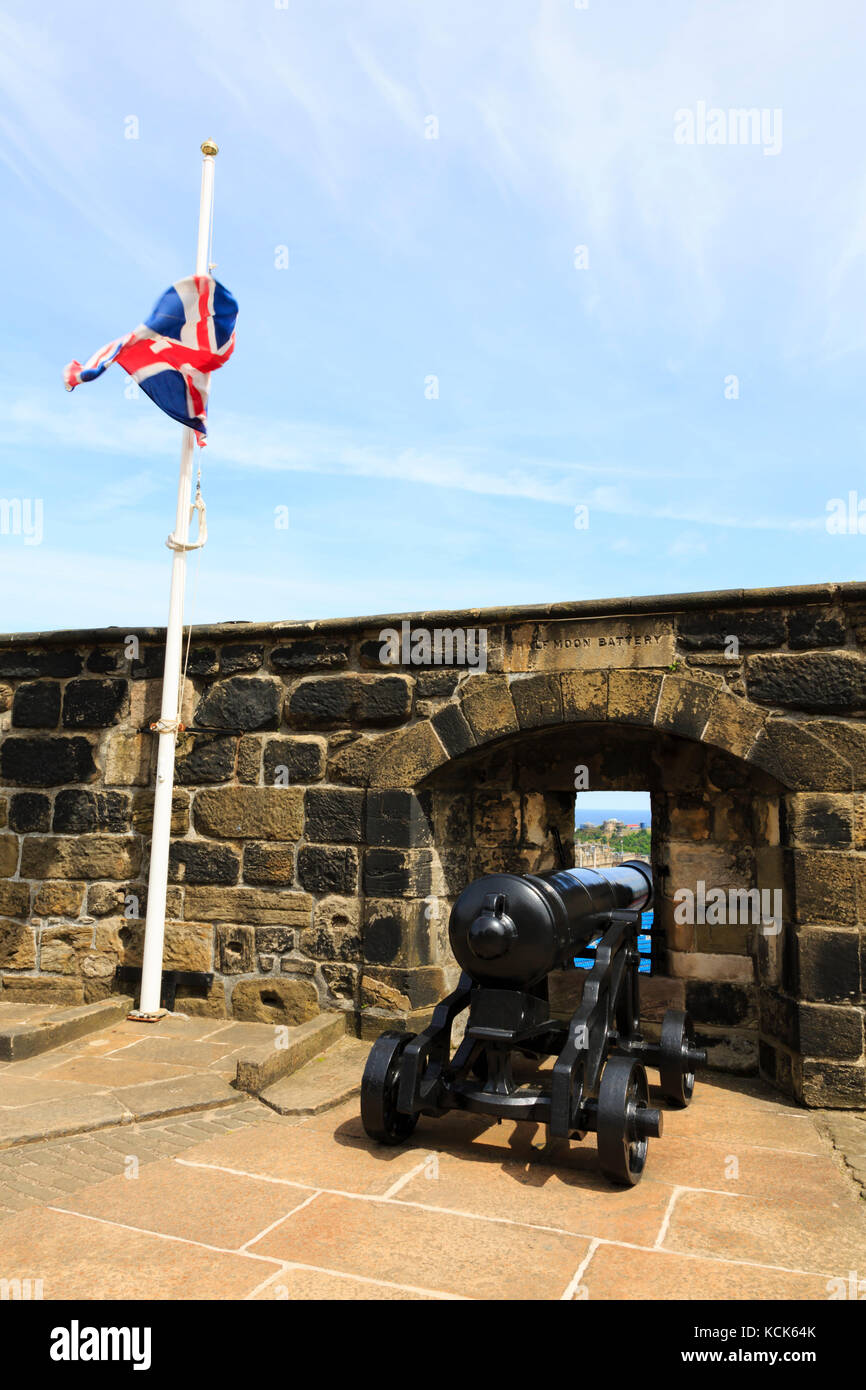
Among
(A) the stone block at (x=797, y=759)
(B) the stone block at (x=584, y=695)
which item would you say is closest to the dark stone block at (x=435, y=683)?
(B) the stone block at (x=584, y=695)

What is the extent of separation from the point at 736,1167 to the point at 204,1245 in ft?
6.64

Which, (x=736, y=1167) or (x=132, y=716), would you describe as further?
(x=132, y=716)

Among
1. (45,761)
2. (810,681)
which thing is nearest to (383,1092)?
(810,681)

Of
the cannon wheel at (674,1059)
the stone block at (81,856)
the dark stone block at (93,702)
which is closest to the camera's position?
the cannon wheel at (674,1059)

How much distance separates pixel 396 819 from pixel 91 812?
2194mm

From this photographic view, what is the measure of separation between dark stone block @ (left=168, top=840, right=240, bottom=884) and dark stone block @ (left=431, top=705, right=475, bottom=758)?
5.05 feet

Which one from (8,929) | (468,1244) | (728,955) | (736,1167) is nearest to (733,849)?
(728,955)

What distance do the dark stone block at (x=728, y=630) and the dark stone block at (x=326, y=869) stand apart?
2249 millimetres

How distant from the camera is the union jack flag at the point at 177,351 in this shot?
5.70 metres

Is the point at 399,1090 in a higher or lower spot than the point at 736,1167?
higher

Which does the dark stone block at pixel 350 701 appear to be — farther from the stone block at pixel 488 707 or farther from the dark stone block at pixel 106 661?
the dark stone block at pixel 106 661

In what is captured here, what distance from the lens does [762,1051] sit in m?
5.02

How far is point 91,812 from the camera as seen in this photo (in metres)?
6.07
